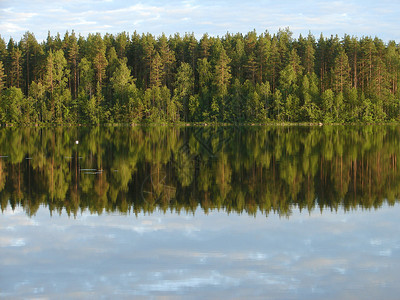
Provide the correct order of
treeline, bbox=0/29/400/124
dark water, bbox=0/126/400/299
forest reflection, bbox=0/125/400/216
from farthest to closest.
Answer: treeline, bbox=0/29/400/124 → forest reflection, bbox=0/125/400/216 → dark water, bbox=0/126/400/299

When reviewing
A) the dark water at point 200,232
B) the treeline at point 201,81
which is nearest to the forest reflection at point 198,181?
the dark water at point 200,232

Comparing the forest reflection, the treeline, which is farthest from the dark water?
the treeline

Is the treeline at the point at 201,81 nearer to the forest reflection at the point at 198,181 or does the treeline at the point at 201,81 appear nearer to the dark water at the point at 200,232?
the forest reflection at the point at 198,181

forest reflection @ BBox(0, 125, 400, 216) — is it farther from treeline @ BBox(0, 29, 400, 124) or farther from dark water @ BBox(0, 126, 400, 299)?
treeline @ BBox(0, 29, 400, 124)

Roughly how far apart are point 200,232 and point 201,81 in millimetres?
108037

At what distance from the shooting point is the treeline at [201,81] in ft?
367

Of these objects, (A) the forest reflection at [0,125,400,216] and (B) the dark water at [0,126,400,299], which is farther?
(A) the forest reflection at [0,125,400,216]

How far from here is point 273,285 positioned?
1142cm

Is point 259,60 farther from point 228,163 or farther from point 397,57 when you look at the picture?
point 228,163

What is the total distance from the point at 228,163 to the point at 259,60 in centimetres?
9478

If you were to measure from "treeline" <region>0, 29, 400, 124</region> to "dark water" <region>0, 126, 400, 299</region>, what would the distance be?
83.8 meters

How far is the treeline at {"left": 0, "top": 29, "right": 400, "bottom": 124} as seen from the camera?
4400 inches

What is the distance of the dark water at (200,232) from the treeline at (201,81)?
83.8m

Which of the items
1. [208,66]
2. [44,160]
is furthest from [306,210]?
[208,66]
